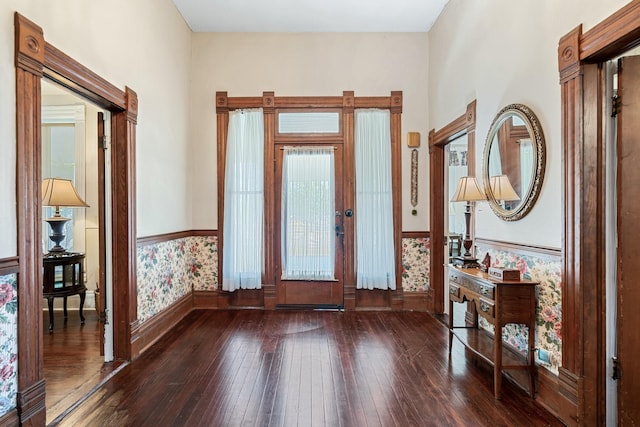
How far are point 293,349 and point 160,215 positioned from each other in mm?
1927

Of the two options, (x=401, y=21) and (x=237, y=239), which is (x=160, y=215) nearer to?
(x=237, y=239)

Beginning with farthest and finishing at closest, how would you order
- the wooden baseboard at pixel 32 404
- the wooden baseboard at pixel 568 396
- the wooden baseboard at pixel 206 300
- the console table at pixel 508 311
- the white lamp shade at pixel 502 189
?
the wooden baseboard at pixel 206 300, the white lamp shade at pixel 502 189, the console table at pixel 508 311, the wooden baseboard at pixel 568 396, the wooden baseboard at pixel 32 404

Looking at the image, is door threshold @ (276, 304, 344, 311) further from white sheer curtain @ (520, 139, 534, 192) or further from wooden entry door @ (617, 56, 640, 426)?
wooden entry door @ (617, 56, 640, 426)

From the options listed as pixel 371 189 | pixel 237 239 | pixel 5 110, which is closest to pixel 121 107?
pixel 5 110

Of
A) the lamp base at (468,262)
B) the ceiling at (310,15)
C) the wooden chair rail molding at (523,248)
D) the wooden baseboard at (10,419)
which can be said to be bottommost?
the wooden baseboard at (10,419)

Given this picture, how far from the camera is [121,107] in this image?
312 cm

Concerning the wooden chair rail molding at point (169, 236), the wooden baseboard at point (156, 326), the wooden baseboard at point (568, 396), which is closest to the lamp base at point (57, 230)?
the wooden chair rail molding at point (169, 236)

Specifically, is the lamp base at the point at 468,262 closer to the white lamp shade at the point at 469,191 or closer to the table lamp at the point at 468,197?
the table lamp at the point at 468,197

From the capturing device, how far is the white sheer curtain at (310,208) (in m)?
4.80

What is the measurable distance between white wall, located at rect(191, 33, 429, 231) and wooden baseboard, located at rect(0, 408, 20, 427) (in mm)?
3927

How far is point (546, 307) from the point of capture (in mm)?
2463

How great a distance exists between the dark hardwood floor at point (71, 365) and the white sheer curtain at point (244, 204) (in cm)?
162

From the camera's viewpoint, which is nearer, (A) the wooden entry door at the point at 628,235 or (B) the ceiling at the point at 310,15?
(A) the wooden entry door at the point at 628,235

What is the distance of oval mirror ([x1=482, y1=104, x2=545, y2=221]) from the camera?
256 cm
